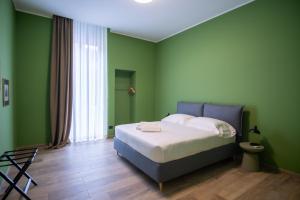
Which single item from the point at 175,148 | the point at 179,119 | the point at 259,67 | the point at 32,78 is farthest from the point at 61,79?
the point at 259,67

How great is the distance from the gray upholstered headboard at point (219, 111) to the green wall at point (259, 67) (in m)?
0.22

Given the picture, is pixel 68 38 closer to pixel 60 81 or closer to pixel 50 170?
pixel 60 81

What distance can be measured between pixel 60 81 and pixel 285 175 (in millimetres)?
4622

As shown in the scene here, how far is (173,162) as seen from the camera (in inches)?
88.4

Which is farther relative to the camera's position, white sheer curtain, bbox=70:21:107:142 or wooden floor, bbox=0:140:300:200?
white sheer curtain, bbox=70:21:107:142

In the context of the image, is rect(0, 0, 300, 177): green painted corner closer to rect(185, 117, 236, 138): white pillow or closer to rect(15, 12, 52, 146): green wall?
rect(15, 12, 52, 146): green wall

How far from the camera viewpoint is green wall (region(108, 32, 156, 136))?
15.1 feet

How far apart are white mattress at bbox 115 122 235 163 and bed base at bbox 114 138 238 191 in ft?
0.20

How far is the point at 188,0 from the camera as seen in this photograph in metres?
2.97

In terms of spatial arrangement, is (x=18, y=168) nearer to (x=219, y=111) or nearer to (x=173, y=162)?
(x=173, y=162)

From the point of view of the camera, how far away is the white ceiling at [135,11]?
3.09 m

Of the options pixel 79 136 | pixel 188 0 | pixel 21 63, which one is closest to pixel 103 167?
pixel 79 136

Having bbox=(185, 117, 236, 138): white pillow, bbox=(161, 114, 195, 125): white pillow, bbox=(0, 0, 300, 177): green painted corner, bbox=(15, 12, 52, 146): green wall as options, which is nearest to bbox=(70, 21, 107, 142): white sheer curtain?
bbox=(0, 0, 300, 177): green painted corner

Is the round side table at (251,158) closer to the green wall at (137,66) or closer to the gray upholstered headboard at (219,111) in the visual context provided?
→ the gray upholstered headboard at (219,111)
